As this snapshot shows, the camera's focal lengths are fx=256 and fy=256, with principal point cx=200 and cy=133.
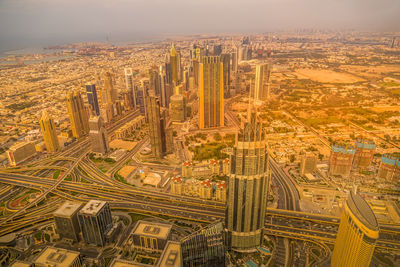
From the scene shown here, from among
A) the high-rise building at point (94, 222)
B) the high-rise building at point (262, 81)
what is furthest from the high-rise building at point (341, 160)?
the high-rise building at point (94, 222)

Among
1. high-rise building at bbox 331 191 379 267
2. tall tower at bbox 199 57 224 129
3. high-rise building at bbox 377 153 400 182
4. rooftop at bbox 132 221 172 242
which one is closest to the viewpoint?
high-rise building at bbox 331 191 379 267

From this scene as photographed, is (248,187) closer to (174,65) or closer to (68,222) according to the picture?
(68,222)

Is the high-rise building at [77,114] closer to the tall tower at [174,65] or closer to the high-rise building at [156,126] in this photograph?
the high-rise building at [156,126]

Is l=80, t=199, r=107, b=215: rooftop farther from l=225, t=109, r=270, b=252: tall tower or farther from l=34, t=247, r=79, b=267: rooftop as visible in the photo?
l=225, t=109, r=270, b=252: tall tower

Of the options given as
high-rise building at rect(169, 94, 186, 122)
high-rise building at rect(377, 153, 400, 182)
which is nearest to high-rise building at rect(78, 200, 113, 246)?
high-rise building at rect(169, 94, 186, 122)

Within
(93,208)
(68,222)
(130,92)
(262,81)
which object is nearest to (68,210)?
(68,222)

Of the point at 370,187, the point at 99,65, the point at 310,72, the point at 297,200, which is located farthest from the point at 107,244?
the point at 99,65

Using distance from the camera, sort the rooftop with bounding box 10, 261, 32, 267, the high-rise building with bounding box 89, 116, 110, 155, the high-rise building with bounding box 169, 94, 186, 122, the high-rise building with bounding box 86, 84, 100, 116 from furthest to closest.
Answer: the high-rise building with bounding box 169, 94, 186, 122
the high-rise building with bounding box 86, 84, 100, 116
the high-rise building with bounding box 89, 116, 110, 155
the rooftop with bounding box 10, 261, 32, 267
